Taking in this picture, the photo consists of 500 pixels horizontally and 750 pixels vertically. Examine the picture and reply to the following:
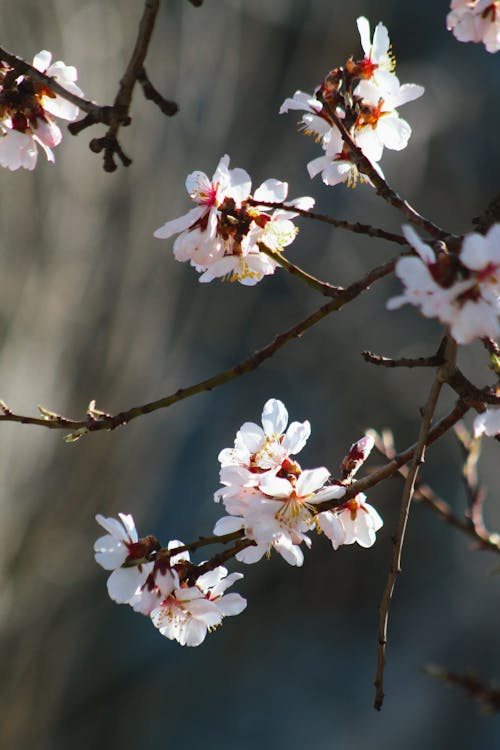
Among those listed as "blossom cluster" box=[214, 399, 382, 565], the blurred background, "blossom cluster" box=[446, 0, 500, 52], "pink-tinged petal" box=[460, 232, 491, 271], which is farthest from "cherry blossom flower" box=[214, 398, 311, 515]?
the blurred background

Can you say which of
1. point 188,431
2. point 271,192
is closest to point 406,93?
point 271,192

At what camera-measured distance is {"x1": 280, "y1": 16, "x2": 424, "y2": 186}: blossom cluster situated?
2.04 ft

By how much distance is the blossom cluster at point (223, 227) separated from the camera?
59 centimetres

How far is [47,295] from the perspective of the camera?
3.09 m

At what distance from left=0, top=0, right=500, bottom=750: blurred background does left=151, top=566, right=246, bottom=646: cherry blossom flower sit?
2.24 metres

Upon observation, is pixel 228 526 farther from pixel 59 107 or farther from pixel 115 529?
pixel 59 107

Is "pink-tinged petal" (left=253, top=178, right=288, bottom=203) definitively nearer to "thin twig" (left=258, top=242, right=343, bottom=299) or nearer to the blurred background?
"thin twig" (left=258, top=242, right=343, bottom=299)

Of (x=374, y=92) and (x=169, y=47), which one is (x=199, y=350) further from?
(x=374, y=92)

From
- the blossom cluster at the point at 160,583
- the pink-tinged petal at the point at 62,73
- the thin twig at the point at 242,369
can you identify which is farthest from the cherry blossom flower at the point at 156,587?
the pink-tinged petal at the point at 62,73

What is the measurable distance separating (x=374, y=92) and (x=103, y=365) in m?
2.70

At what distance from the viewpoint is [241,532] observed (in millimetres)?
572

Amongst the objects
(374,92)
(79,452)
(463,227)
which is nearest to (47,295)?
(79,452)

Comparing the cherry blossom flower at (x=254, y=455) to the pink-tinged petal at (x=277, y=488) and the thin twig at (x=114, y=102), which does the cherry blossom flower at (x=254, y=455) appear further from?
the thin twig at (x=114, y=102)

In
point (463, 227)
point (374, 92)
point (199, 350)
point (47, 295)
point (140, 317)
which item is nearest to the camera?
point (374, 92)
